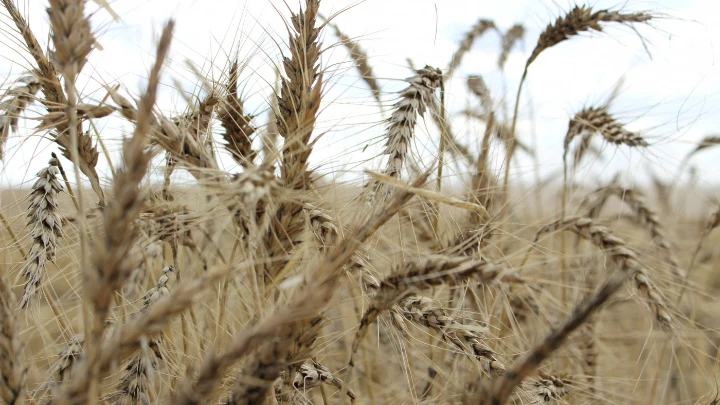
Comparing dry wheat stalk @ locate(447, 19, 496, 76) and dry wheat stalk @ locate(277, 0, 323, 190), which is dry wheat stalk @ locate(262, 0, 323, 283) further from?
dry wheat stalk @ locate(447, 19, 496, 76)

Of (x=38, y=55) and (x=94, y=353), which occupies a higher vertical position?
(x=38, y=55)

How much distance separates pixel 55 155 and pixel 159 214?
42 centimetres

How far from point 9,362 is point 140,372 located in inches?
12.6

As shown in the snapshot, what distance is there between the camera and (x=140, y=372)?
105cm

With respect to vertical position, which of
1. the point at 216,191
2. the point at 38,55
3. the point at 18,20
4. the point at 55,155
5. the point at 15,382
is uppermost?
the point at 18,20

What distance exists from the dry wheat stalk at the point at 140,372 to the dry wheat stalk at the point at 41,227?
0.76ft

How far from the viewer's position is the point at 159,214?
1.08 meters

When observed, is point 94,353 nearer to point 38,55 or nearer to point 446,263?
point 446,263

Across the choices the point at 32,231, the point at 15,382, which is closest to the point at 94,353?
the point at 15,382

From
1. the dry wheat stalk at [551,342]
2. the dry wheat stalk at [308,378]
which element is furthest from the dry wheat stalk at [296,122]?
the dry wheat stalk at [551,342]

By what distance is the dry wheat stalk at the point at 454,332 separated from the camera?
3.37ft

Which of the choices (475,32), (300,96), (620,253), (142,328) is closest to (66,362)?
(142,328)

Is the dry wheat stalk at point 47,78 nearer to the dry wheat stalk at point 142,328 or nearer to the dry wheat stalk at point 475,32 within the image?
the dry wheat stalk at point 142,328

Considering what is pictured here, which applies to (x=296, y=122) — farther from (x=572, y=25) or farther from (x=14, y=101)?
(x=572, y=25)
